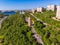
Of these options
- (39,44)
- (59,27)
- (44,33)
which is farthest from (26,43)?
(59,27)

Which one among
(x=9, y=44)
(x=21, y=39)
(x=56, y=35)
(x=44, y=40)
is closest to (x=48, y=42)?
(x=44, y=40)

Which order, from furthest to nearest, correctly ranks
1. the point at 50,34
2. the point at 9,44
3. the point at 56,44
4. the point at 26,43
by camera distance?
1. the point at 50,34
2. the point at 9,44
3. the point at 26,43
4. the point at 56,44

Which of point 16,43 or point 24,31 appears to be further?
point 24,31

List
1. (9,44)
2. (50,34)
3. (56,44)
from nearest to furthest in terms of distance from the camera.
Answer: (56,44) < (9,44) < (50,34)

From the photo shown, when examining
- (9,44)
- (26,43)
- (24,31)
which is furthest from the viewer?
(24,31)

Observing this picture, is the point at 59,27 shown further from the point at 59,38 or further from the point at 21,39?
the point at 21,39

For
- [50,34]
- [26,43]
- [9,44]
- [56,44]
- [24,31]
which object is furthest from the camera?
[24,31]

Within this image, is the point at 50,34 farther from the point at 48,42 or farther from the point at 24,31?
the point at 24,31

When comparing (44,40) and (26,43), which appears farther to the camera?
(44,40)
